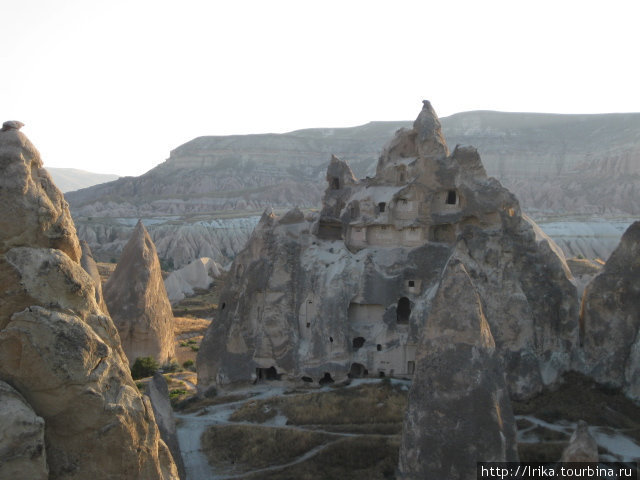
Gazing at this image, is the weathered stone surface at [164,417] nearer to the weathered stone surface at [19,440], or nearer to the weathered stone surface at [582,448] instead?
the weathered stone surface at [19,440]

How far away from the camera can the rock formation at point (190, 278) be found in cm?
5503

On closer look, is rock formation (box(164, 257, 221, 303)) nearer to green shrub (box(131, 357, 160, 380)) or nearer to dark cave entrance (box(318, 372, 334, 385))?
green shrub (box(131, 357, 160, 380))

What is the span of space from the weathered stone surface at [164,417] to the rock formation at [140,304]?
48.5 ft

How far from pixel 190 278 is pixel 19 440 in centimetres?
5572

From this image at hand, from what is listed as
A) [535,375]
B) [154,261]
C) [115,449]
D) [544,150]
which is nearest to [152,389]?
[115,449]

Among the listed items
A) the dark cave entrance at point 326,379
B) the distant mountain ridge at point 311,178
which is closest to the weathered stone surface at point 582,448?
the dark cave entrance at point 326,379

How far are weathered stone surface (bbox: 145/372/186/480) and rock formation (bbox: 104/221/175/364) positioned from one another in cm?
1479

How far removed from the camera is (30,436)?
6.47 meters

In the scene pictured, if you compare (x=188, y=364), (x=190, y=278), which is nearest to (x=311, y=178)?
(x=190, y=278)

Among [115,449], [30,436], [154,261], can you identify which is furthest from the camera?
[154,261]

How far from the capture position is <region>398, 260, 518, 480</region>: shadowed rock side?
9812 millimetres

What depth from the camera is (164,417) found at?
1210 centimetres

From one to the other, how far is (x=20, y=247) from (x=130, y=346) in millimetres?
20861

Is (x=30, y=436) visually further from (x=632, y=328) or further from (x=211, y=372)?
(x=632, y=328)
